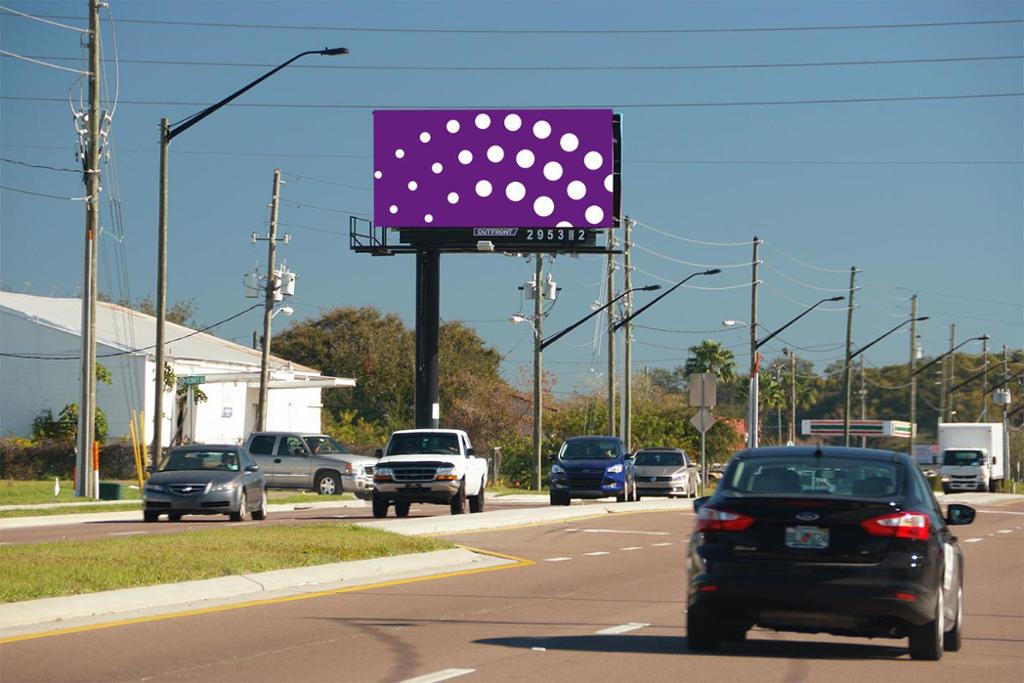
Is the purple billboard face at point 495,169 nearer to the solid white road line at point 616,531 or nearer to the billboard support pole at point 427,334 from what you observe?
the billboard support pole at point 427,334

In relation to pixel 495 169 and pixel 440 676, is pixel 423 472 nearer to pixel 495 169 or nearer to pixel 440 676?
pixel 495 169

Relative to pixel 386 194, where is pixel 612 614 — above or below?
below

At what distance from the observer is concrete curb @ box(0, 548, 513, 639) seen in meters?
13.3

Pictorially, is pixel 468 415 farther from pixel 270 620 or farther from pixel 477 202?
pixel 270 620

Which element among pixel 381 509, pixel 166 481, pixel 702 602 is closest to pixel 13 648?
pixel 702 602

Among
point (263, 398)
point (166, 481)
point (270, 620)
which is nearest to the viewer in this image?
point (270, 620)

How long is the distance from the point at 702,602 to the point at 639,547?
14496 mm

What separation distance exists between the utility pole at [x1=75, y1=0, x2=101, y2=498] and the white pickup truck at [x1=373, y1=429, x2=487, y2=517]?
374 inches

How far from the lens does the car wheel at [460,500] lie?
32406mm

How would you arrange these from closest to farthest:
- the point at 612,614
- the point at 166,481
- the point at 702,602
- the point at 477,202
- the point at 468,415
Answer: the point at 702,602
the point at 612,614
the point at 166,481
the point at 477,202
the point at 468,415

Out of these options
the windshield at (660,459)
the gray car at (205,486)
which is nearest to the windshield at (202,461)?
the gray car at (205,486)

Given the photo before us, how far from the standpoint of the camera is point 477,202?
5059 cm

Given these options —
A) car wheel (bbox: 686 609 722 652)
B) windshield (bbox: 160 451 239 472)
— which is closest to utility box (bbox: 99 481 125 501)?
windshield (bbox: 160 451 239 472)

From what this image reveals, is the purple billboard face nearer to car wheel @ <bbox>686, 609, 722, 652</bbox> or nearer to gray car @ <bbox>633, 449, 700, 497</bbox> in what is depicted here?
A: gray car @ <bbox>633, 449, 700, 497</bbox>
